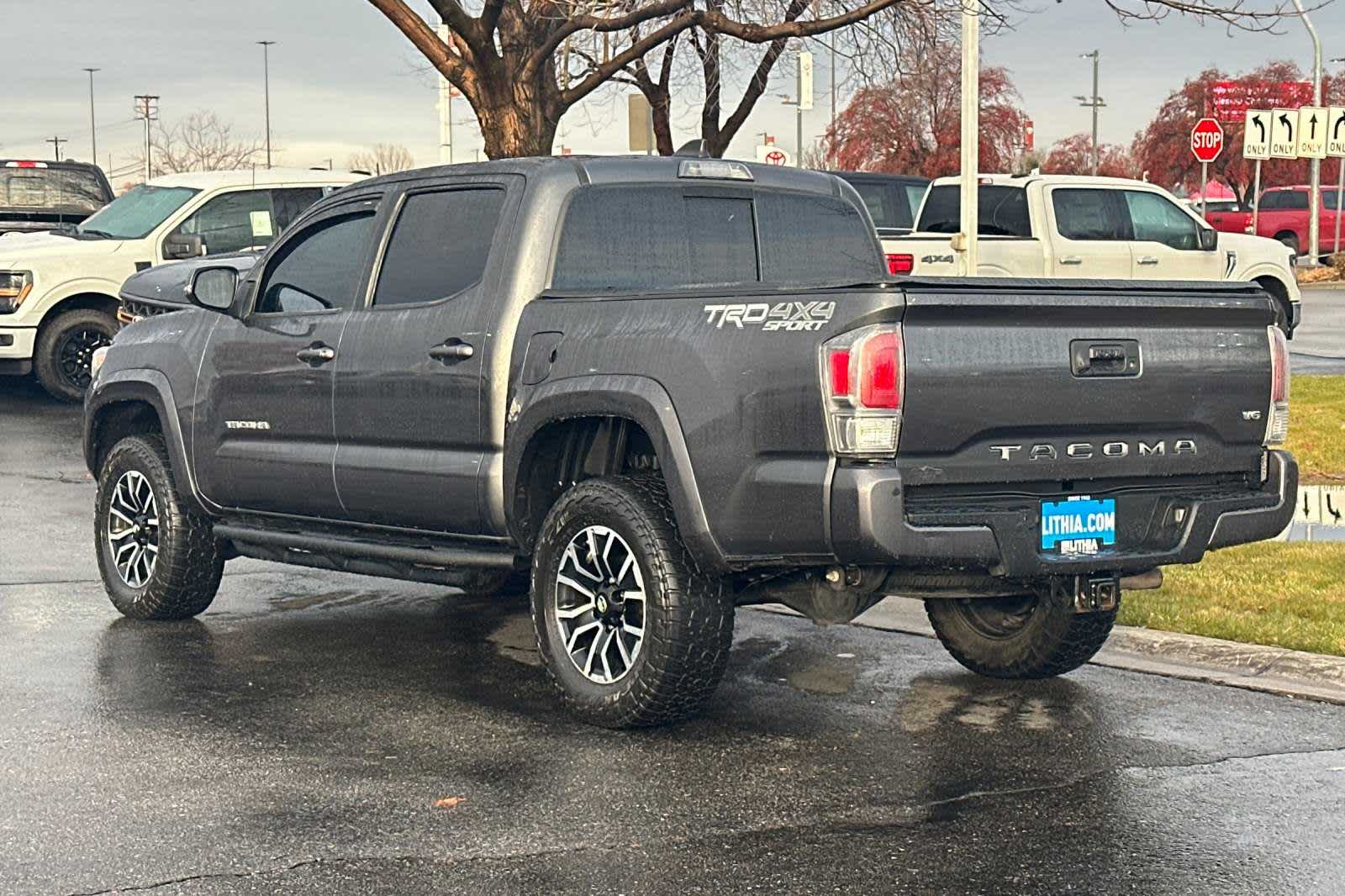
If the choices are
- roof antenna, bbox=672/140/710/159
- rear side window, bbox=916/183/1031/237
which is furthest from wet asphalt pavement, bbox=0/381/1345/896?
rear side window, bbox=916/183/1031/237

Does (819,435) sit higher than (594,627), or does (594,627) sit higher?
(819,435)

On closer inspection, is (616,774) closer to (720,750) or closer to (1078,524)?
(720,750)

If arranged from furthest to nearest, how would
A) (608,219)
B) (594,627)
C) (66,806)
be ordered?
(608,219) → (594,627) → (66,806)

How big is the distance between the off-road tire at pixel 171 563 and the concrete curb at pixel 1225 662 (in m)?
3.09

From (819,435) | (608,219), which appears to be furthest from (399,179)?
(819,435)

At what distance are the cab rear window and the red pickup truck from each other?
4523 cm

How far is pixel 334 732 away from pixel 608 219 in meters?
2.19

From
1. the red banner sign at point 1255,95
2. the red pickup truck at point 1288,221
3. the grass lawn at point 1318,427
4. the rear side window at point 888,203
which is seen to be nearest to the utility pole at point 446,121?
the rear side window at point 888,203

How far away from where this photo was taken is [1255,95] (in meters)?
87.9

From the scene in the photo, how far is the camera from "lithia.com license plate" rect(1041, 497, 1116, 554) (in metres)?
6.10

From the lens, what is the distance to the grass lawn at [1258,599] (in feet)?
26.2

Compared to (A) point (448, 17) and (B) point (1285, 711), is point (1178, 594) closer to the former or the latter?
(B) point (1285, 711)

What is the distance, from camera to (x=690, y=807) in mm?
5633

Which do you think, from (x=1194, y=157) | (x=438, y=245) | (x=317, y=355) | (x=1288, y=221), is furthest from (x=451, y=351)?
(x=1194, y=157)
